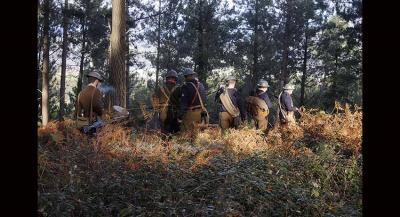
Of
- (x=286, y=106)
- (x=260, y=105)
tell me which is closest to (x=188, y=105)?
(x=260, y=105)

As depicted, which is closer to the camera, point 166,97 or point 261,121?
point 166,97

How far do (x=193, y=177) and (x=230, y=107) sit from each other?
18.5 ft

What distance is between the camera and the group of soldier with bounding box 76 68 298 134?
842 cm

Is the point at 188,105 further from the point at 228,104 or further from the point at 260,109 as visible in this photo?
the point at 260,109

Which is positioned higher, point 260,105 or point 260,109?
point 260,105

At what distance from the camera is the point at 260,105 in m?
12.5

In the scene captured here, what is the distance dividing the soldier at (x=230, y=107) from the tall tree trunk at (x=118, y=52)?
3.28 metres

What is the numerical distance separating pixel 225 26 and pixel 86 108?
2362cm

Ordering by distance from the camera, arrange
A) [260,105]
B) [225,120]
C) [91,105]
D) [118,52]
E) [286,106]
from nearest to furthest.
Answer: [91,105] < [118,52] < [225,120] < [260,105] < [286,106]

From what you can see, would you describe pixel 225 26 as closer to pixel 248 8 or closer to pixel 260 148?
pixel 248 8

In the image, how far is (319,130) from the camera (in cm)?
951

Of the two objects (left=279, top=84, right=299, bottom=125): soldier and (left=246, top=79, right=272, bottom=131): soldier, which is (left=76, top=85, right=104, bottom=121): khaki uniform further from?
(left=279, top=84, right=299, bottom=125): soldier

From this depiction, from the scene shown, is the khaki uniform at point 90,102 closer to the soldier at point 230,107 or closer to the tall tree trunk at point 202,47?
the soldier at point 230,107
